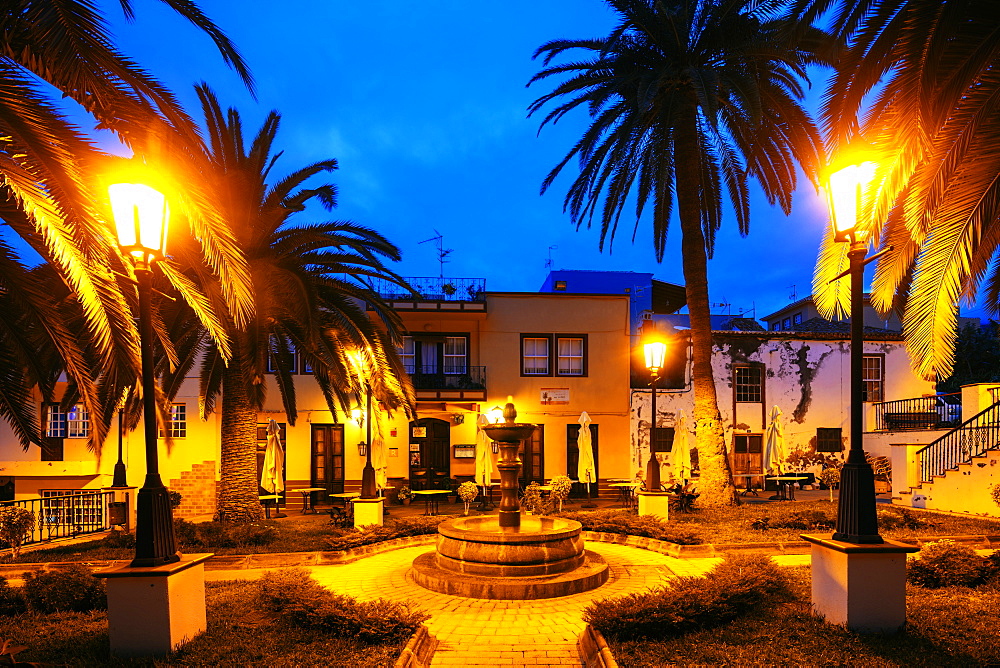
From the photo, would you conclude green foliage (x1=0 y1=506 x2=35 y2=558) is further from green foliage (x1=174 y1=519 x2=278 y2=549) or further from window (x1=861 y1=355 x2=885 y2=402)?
window (x1=861 y1=355 x2=885 y2=402)

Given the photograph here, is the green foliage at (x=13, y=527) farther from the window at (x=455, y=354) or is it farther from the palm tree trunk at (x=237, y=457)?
the window at (x=455, y=354)

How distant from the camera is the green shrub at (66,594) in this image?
7.69 metres

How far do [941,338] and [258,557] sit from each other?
1077cm

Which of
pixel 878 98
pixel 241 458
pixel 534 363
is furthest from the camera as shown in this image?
pixel 534 363

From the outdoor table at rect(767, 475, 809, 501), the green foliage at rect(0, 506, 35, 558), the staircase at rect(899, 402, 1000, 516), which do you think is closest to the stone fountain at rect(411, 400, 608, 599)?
the green foliage at rect(0, 506, 35, 558)

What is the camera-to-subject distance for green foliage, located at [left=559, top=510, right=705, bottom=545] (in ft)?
38.7

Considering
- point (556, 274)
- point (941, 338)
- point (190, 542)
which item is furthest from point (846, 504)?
point (556, 274)

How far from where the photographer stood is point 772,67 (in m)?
15.6

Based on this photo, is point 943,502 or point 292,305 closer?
point 292,305

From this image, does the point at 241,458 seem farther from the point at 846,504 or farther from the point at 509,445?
the point at 846,504

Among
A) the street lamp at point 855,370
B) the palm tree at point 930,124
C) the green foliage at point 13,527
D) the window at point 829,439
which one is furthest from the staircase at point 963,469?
the green foliage at point 13,527

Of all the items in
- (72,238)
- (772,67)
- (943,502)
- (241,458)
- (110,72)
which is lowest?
(943,502)

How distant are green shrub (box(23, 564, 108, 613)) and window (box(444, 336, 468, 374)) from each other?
1758 cm

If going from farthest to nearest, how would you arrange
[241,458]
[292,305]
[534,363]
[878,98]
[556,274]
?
1. [556,274]
2. [534,363]
3. [241,458]
4. [292,305]
5. [878,98]
